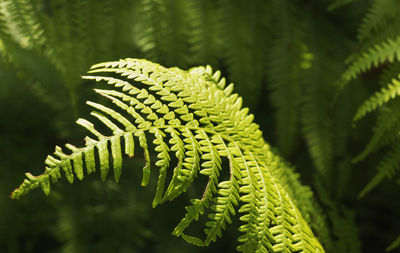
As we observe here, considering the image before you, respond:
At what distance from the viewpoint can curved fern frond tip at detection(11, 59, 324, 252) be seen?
2.06ft

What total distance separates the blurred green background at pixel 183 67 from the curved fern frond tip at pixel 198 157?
1.37 feet

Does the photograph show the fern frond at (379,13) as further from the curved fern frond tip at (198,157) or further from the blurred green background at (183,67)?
the curved fern frond tip at (198,157)

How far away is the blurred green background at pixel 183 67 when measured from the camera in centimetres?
122

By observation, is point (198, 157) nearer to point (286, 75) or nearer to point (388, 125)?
point (388, 125)

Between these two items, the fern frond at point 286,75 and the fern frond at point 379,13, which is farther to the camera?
the fern frond at point 286,75

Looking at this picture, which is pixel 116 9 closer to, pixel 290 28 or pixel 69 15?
pixel 69 15

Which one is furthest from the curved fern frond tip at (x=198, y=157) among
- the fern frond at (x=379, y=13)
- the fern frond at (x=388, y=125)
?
the fern frond at (x=379, y=13)

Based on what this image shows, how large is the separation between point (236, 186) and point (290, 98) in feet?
2.39

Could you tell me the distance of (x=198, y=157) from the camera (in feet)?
2.26

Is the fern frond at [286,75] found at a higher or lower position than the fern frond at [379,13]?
lower

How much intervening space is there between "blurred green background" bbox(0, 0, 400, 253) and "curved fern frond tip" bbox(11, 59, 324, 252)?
417mm

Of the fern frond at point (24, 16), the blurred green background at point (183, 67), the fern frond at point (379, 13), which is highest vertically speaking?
the fern frond at point (24, 16)

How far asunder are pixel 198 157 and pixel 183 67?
0.68 metres

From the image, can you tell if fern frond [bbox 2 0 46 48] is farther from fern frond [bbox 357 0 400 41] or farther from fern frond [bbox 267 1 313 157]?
fern frond [bbox 357 0 400 41]
